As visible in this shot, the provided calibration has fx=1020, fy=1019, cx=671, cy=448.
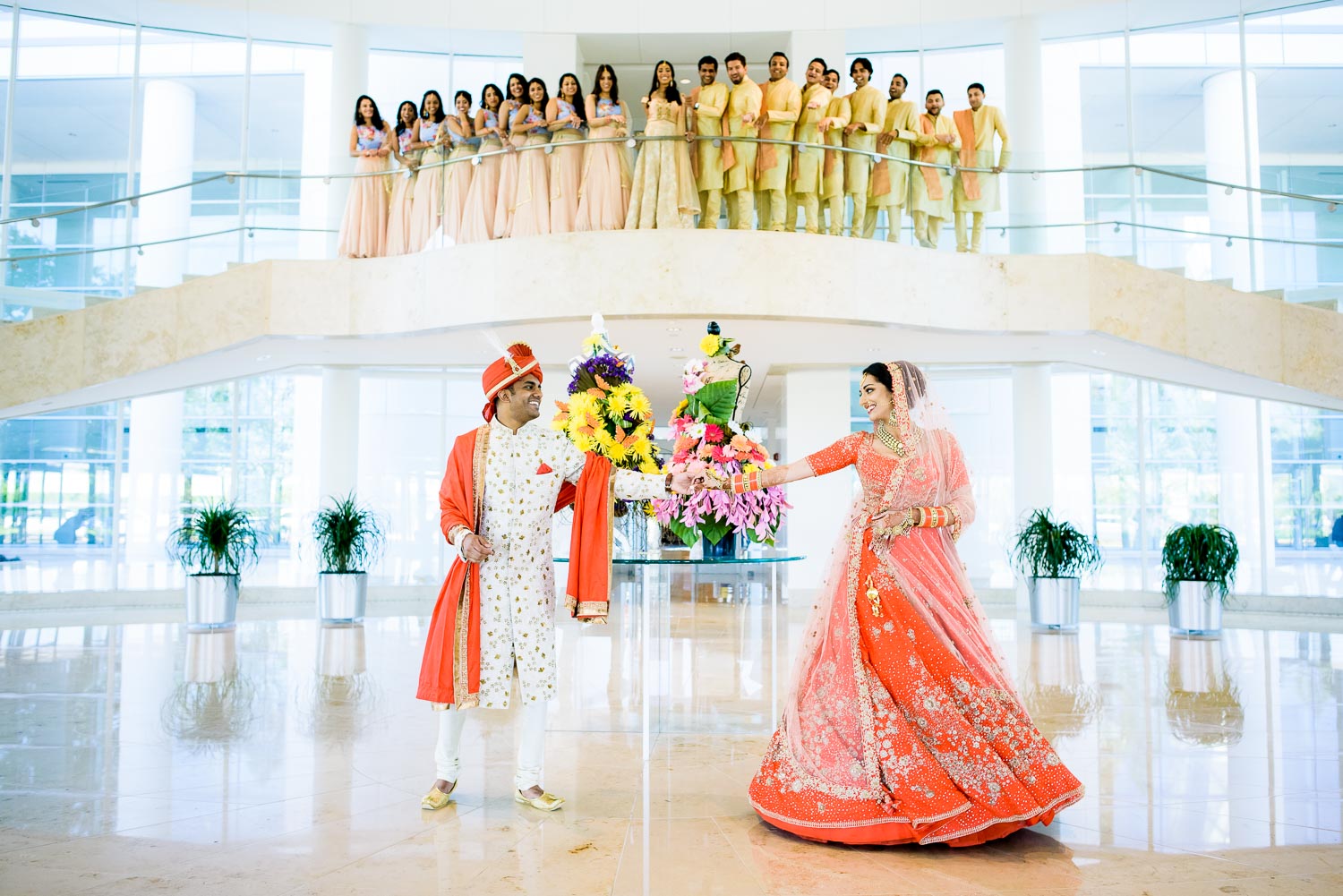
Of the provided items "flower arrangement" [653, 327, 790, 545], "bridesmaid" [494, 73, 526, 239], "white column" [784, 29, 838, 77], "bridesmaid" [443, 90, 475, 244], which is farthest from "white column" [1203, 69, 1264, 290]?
"bridesmaid" [443, 90, 475, 244]

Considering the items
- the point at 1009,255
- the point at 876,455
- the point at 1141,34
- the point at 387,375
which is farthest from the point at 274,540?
the point at 1141,34

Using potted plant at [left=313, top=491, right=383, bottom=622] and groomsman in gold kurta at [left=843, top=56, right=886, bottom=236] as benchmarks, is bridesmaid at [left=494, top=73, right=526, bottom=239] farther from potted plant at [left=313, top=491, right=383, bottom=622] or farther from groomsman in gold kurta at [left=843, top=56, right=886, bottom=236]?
potted plant at [left=313, top=491, right=383, bottom=622]

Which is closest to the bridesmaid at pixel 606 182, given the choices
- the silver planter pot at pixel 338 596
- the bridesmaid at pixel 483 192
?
the bridesmaid at pixel 483 192

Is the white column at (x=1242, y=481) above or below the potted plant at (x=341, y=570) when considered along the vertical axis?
above

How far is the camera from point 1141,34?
13969 mm

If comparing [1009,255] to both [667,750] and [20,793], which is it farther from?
[20,793]

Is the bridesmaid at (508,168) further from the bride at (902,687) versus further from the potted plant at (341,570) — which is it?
the bride at (902,687)

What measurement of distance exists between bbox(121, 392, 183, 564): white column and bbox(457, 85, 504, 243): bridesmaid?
7070 mm

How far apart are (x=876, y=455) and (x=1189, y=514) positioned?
40.1 feet

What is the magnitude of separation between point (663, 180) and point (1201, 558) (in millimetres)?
6670

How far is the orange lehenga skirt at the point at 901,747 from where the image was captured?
11.5 feet

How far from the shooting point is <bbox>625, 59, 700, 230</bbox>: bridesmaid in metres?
9.09

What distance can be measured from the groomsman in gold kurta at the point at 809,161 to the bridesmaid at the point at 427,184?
3.32 metres

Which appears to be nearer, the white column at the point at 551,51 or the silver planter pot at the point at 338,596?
the silver planter pot at the point at 338,596
